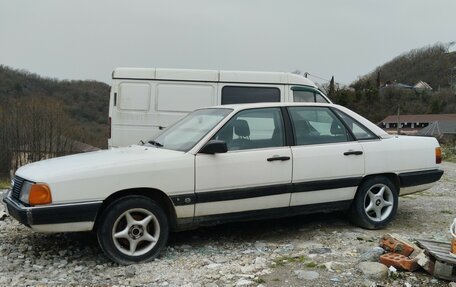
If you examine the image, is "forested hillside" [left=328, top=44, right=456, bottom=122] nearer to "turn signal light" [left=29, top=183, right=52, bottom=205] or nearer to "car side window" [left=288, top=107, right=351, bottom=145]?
"car side window" [left=288, top=107, right=351, bottom=145]

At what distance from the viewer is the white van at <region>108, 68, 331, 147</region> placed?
9531 millimetres

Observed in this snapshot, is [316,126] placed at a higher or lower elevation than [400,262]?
higher

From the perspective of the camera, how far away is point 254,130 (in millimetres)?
5172

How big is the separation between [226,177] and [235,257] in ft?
2.60

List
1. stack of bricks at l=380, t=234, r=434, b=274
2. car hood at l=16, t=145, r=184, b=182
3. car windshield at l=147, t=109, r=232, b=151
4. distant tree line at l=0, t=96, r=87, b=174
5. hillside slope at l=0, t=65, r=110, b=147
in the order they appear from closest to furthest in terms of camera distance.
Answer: stack of bricks at l=380, t=234, r=434, b=274
car hood at l=16, t=145, r=184, b=182
car windshield at l=147, t=109, r=232, b=151
hillside slope at l=0, t=65, r=110, b=147
distant tree line at l=0, t=96, r=87, b=174

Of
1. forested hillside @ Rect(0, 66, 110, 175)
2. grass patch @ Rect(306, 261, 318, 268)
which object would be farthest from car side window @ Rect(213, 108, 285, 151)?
forested hillside @ Rect(0, 66, 110, 175)

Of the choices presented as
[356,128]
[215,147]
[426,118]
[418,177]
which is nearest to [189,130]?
[215,147]

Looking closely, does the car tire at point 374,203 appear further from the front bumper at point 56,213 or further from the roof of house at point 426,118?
the roof of house at point 426,118

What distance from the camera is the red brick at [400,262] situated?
4.02m

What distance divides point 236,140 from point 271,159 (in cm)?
42

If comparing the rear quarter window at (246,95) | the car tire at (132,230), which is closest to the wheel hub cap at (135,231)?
the car tire at (132,230)

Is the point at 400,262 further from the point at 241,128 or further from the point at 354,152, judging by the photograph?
the point at 241,128

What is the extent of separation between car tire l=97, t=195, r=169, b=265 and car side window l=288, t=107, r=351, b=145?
178 centimetres

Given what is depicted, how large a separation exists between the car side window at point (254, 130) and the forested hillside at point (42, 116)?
42.6 m
